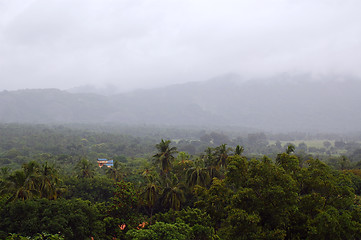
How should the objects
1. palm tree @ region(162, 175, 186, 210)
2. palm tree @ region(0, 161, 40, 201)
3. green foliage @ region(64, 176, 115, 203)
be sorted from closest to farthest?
palm tree @ region(0, 161, 40, 201) → palm tree @ region(162, 175, 186, 210) → green foliage @ region(64, 176, 115, 203)

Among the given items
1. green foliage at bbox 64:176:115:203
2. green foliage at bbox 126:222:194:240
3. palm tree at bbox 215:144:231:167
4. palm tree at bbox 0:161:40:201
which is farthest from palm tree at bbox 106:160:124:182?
green foliage at bbox 126:222:194:240

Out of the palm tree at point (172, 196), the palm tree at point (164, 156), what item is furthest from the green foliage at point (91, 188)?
the palm tree at point (172, 196)

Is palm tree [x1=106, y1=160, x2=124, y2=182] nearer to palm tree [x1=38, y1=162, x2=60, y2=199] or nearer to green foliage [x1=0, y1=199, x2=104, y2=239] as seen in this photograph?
palm tree [x1=38, y1=162, x2=60, y2=199]

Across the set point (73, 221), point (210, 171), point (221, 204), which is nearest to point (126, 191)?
point (73, 221)

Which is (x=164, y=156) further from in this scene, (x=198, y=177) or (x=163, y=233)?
(x=163, y=233)

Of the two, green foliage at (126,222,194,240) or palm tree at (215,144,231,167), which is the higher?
palm tree at (215,144,231,167)

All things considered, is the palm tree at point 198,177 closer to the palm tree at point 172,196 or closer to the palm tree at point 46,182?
the palm tree at point 172,196

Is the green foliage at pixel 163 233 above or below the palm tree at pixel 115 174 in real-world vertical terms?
above

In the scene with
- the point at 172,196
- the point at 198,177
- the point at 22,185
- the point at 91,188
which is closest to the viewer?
the point at 22,185

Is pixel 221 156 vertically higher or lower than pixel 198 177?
higher

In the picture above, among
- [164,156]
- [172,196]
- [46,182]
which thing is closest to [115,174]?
[164,156]

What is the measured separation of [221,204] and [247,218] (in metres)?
7.39

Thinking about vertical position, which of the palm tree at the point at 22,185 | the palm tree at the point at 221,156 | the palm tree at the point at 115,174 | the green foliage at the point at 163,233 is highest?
the palm tree at the point at 221,156

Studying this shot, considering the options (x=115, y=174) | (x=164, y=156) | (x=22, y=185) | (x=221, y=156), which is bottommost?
(x=115, y=174)
